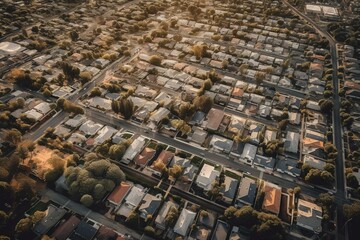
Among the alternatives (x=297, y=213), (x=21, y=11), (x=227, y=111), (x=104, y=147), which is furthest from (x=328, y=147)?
(x=21, y=11)

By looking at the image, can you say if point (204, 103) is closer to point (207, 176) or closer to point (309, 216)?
point (207, 176)

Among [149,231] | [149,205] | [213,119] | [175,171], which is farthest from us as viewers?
[213,119]

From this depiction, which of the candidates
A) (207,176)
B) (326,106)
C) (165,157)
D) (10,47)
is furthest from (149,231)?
(10,47)

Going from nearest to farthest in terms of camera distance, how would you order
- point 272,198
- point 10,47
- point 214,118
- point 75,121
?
point 272,198, point 75,121, point 214,118, point 10,47

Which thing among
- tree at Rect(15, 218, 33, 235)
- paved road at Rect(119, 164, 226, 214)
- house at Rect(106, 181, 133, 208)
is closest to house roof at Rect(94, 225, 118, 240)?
house at Rect(106, 181, 133, 208)

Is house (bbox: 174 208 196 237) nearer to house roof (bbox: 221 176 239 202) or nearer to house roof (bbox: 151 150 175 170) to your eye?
house roof (bbox: 221 176 239 202)

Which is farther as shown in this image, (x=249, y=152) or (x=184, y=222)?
(x=249, y=152)

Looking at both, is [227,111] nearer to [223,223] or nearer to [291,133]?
[291,133]

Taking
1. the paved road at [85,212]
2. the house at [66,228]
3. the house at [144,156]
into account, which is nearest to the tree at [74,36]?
the house at [144,156]
